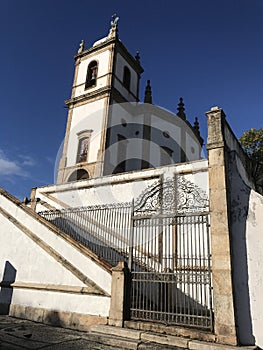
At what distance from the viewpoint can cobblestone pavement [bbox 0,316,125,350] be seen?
517 centimetres

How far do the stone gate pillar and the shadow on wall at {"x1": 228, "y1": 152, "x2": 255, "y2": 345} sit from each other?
181mm

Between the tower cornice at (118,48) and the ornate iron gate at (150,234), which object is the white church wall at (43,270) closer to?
the ornate iron gate at (150,234)

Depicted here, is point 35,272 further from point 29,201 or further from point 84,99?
point 84,99

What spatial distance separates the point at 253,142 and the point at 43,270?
15334 millimetres

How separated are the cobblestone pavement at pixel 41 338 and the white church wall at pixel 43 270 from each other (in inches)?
25.7

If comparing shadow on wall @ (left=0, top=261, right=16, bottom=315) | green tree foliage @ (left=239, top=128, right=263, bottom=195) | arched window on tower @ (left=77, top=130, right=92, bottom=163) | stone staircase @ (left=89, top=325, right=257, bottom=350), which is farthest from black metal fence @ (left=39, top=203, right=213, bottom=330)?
green tree foliage @ (left=239, top=128, right=263, bottom=195)

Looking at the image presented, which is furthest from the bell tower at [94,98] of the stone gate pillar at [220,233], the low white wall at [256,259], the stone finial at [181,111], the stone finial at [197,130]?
the low white wall at [256,259]

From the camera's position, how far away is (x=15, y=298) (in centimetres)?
823

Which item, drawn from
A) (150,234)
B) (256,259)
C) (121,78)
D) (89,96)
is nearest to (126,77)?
(121,78)

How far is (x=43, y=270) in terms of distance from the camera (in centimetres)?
806

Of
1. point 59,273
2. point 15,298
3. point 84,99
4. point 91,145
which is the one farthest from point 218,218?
point 84,99

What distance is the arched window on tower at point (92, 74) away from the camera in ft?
76.4

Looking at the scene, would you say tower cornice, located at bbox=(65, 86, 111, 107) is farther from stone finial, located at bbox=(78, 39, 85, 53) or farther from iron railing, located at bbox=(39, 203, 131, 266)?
iron railing, located at bbox=(39, 203, 131, 266)

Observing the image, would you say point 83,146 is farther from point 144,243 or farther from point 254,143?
point 144,243
